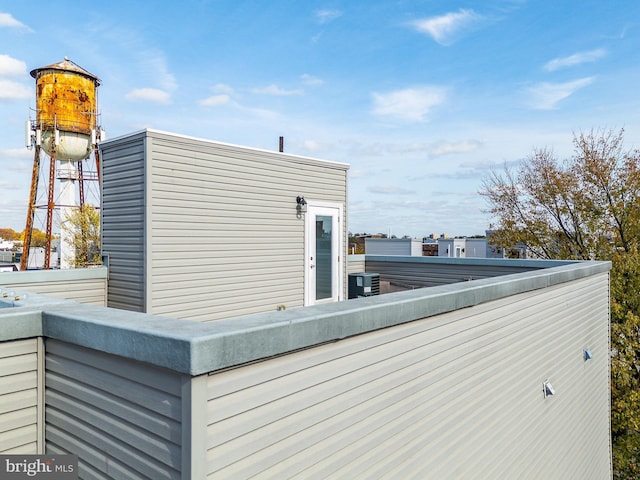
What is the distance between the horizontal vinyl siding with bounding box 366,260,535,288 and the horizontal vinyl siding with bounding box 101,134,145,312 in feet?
15.4

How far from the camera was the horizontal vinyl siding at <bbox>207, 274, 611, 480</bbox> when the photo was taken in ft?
5.86

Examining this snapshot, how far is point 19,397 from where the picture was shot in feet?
7.32

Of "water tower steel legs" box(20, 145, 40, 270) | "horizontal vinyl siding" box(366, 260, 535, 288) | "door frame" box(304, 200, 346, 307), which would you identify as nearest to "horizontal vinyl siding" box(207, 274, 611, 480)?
"horizontal vinyl siding" box(366, 260, 535, 288)

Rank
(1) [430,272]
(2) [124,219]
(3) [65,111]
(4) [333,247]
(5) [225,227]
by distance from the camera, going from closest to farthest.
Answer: (2) [124,219], (5) [225,227], (4) [333,247], (1) [430,272], (3) [65,111]

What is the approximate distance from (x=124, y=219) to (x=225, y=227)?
1.24 metres

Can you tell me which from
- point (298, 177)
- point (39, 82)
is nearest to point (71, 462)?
point (298, 177)

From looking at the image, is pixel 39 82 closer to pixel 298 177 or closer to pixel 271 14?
pixel 271 14

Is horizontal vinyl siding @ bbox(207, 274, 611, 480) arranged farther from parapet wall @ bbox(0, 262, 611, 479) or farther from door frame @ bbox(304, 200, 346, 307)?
door frame @ bbox(304, 200, 346, 307)

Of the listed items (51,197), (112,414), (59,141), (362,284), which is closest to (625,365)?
(362,284)

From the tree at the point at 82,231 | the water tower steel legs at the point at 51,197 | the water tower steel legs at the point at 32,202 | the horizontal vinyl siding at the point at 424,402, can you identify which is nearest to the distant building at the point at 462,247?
the tree at the point at 82,231

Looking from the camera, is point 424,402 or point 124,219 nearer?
point 424,402

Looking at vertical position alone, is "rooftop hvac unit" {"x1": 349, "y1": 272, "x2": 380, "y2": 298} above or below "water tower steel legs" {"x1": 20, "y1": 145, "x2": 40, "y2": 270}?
below

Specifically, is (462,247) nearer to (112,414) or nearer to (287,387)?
(287,387)

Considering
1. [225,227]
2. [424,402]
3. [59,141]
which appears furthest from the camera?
[59,141]
